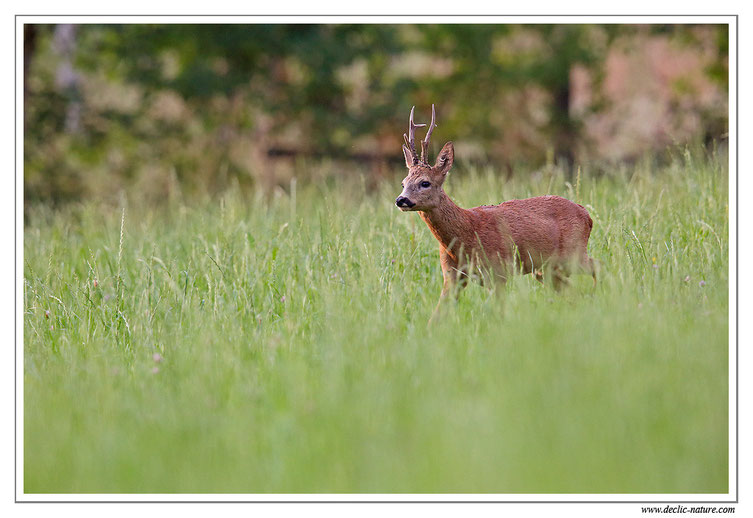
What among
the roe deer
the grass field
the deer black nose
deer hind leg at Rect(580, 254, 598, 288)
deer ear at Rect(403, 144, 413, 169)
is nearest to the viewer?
the grass field

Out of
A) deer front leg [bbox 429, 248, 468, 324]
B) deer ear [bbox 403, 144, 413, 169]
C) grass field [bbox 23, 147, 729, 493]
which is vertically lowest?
grass field [bbox 23, 147, 729, 493]

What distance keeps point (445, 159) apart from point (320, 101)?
9.94 m

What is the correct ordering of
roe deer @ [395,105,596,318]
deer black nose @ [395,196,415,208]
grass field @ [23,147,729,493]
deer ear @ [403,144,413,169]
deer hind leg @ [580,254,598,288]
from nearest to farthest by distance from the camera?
grass field @ [23,147,729,493]
deer black nose @ [395,196,415,208]
roe deer @ [395,105,596,318]
deer ear @ [403,144,413,169]
deer hind leg @ [580,254,598,288]

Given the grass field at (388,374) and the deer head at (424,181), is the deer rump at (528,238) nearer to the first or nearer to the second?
the grass field at (388,374)

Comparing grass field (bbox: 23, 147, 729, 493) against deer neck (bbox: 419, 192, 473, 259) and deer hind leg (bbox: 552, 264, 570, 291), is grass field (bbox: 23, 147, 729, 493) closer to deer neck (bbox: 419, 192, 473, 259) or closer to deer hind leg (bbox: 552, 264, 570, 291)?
deer hind leg (bbox: 552, 264, 570, 291)

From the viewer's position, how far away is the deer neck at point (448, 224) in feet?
15.9

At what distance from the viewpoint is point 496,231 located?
16.4ft

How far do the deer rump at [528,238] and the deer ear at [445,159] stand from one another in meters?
0.33

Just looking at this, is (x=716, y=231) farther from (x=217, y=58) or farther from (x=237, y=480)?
(x=217, y=58)

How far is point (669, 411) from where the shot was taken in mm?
3504

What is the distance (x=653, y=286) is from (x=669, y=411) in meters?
1.43

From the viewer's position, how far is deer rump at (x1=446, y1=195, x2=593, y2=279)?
16.1ft

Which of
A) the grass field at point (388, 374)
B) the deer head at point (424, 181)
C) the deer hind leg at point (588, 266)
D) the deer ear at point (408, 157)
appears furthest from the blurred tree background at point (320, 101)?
the deer head at point (424, 181)

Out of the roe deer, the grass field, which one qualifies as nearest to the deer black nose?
the roe deer
